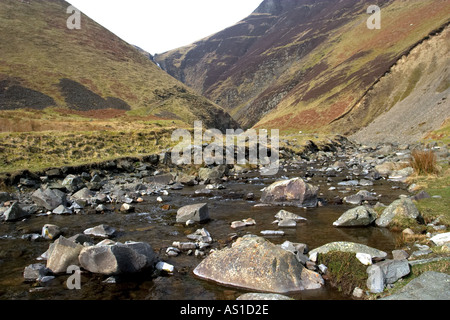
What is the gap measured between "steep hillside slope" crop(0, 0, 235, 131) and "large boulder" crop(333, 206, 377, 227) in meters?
73.1

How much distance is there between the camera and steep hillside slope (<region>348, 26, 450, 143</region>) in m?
55.4

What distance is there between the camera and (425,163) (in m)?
20.3

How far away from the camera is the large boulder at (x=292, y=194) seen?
16875 mm

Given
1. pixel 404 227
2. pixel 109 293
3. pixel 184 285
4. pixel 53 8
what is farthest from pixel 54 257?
pixel 53 8

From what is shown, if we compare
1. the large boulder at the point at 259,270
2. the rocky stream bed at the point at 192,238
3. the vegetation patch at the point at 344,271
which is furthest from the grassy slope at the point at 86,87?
the vegetation patch at the point at 344,271

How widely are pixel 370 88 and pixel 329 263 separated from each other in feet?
344

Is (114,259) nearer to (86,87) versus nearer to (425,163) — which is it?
(425,163)

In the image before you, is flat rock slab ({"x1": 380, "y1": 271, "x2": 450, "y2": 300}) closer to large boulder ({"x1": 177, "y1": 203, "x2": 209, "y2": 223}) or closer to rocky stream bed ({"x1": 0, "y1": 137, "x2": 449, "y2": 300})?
rocky stream bed ({"x1": 0, "y1": 137, "x2": 449, "y2": 300})

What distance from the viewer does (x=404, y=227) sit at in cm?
1137

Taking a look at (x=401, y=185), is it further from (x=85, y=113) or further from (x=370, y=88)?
(x=370, y=88)

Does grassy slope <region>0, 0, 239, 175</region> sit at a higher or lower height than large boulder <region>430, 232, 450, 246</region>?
higher

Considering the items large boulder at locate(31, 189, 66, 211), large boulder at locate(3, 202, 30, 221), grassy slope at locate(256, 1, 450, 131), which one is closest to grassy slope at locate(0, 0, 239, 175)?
large boulder at locate(31, 189, 66, 211)

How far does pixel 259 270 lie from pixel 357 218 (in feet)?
22.3

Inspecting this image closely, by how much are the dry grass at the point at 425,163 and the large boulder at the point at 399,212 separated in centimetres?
1006
